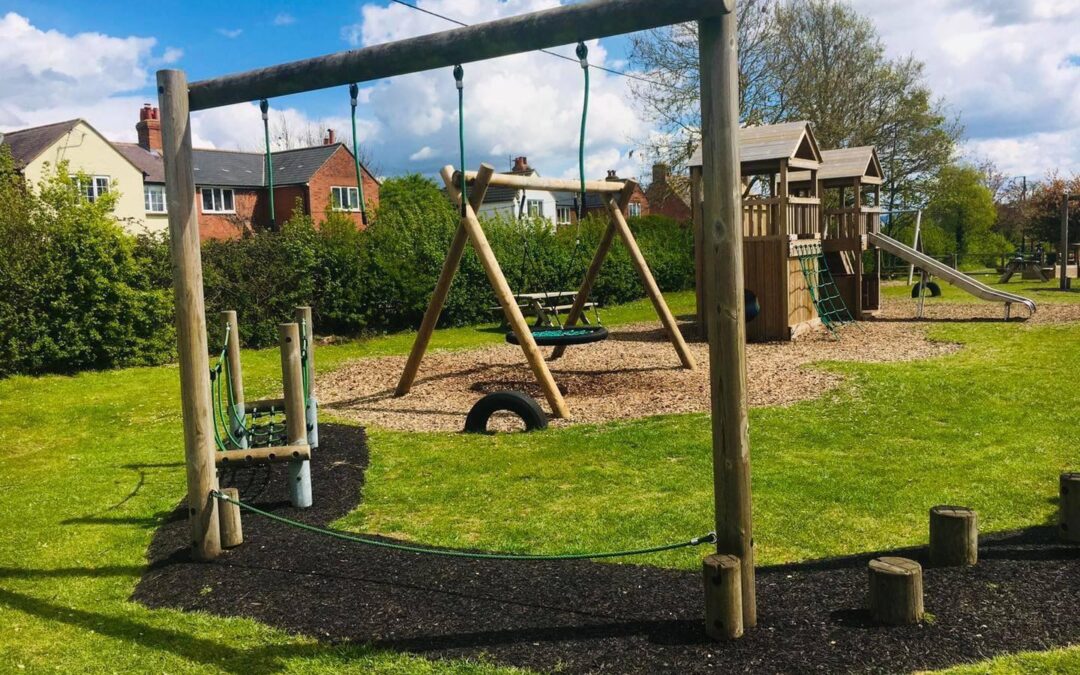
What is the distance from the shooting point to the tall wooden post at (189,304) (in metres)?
4.97

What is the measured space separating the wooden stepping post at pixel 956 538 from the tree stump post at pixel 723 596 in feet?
4.54

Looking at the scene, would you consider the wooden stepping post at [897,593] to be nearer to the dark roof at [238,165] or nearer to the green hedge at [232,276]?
the green hedge at [232,276]

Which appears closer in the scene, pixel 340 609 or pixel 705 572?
pixel 705 572

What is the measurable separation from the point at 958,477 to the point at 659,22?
4.42 metres

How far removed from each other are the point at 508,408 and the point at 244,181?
4092 centimetres

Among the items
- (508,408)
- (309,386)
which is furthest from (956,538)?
(309,386)

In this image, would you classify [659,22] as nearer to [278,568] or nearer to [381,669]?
[381,669]

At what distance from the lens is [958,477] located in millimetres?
6418

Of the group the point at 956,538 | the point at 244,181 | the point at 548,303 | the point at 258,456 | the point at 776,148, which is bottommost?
the point at 956,538

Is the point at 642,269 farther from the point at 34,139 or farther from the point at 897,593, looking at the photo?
the point at 34,139

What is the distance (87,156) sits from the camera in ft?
132

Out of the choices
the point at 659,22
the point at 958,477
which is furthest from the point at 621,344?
the point at 659,22

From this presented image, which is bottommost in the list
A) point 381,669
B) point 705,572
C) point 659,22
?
point 381,669

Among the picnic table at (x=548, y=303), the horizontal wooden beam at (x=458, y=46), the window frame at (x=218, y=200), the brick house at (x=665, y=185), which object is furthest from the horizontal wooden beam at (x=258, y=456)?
the window frame at (x=218, y=200)
